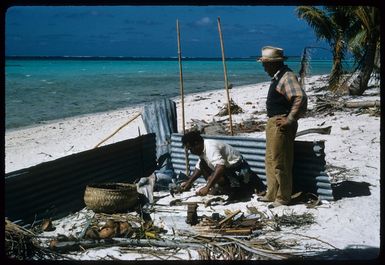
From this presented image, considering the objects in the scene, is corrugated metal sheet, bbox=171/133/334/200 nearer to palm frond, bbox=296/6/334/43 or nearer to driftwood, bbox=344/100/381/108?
driftwood, bbox=344/100/381/108

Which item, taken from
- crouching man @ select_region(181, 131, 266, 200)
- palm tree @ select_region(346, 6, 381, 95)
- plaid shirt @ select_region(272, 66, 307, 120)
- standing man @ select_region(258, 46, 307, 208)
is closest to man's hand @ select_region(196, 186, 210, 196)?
crouching man @ select_region(181, 131, 266, 200)

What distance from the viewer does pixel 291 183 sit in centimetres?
513

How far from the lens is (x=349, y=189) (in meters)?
5.53

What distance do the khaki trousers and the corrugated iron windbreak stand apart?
2376mm

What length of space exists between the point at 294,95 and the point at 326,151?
3.18m

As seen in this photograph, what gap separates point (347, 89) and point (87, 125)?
9.31 m

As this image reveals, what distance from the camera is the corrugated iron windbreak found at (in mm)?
4641

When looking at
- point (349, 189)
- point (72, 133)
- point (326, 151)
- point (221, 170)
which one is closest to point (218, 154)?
point (221, 170)

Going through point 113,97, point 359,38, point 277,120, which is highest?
point 359,38

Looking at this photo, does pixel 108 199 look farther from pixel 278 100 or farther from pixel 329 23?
pixel 329 23

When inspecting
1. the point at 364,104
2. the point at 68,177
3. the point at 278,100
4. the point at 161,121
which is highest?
the point at 278,100

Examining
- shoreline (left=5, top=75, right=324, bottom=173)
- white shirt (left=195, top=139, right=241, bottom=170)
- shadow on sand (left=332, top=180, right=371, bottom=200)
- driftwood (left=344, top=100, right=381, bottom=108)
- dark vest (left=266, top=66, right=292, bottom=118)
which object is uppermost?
dark vest (left=266, top=66, right=292, bottom=118)
